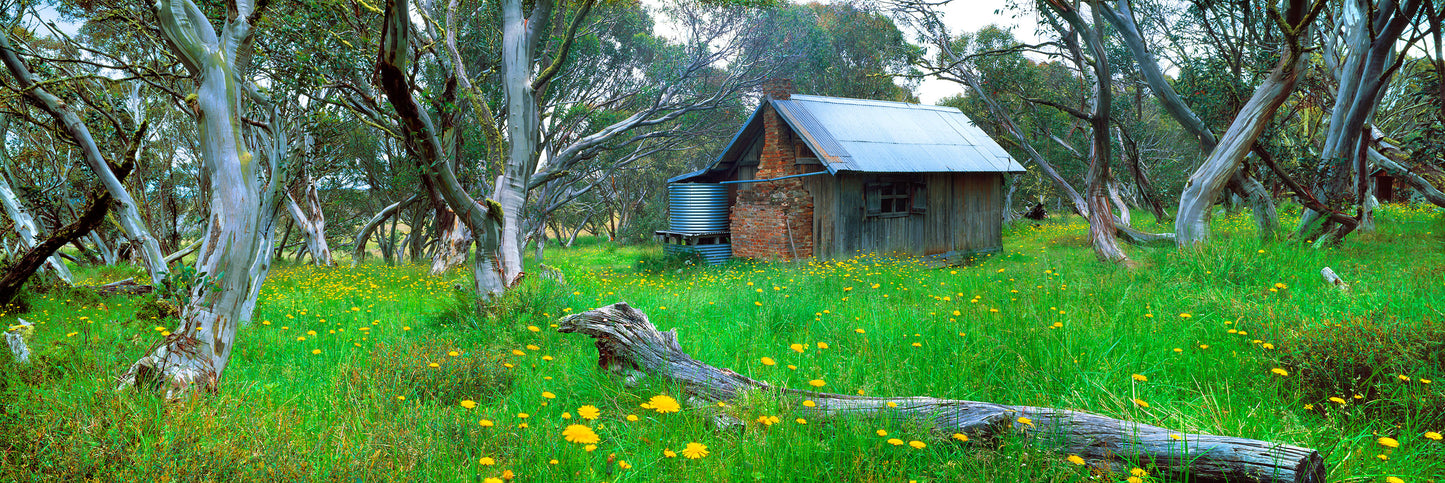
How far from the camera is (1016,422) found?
3092mm

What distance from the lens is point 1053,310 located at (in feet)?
18.6

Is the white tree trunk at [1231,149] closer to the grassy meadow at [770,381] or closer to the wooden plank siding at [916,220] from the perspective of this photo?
the grassy meadow at [770,381]

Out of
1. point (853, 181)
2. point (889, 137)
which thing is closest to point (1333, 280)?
point (853, 181)

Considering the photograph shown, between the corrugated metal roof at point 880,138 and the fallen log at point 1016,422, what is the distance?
35.3 ft

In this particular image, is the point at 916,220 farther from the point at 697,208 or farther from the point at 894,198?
the point at 697,208

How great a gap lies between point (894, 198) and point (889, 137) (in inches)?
63.8

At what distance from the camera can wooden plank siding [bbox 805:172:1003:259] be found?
1566 cm

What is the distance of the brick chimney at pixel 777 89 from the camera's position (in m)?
16.8

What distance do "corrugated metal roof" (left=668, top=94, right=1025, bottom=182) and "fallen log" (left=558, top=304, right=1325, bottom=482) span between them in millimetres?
10759

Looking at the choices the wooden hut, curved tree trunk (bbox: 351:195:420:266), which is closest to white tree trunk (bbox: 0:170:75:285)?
curved tree trunk (bbox: 351:195:420:266)

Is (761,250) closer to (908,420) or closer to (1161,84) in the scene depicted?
(1161,84)

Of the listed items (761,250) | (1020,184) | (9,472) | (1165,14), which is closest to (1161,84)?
(761,250)

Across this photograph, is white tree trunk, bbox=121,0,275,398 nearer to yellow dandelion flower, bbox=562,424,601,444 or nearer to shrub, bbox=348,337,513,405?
shrub, bbox=348,337,513,405

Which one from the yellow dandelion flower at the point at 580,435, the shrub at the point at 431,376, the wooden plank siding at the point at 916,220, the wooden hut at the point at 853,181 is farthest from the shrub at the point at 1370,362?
the wooden plank siding at the point at 916,220
